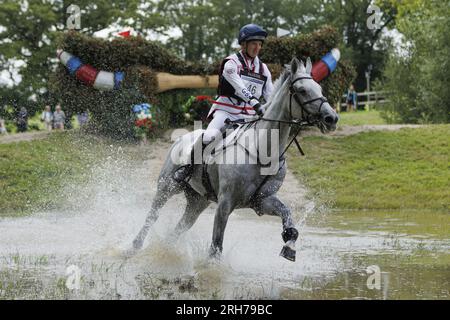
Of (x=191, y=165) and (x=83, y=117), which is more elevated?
(x=191, y=165)

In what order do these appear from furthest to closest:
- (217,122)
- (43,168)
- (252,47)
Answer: (43,168)
(217,122)
(252,47)

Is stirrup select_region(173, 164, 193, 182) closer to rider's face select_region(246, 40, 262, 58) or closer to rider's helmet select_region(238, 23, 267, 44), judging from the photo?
rider's face select_region(246, 40, 262, 58)

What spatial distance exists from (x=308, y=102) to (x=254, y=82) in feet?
4.36

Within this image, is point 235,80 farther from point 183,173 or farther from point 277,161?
point 183,173

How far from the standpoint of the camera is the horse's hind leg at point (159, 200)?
11.4 meters

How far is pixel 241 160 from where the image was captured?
32.2 ft

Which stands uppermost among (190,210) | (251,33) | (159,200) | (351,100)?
(251,33)

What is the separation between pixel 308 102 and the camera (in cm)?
933

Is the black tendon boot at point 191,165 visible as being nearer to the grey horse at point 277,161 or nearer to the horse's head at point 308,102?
the grey horse at point 277,161

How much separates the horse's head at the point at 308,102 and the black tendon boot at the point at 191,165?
157cm

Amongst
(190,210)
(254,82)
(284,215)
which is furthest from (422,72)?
(284,215)

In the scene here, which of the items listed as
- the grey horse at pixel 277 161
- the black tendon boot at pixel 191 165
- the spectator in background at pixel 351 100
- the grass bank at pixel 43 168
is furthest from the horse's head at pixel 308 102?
the spectator in background at pixel 351 100

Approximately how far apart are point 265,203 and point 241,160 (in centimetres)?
63
